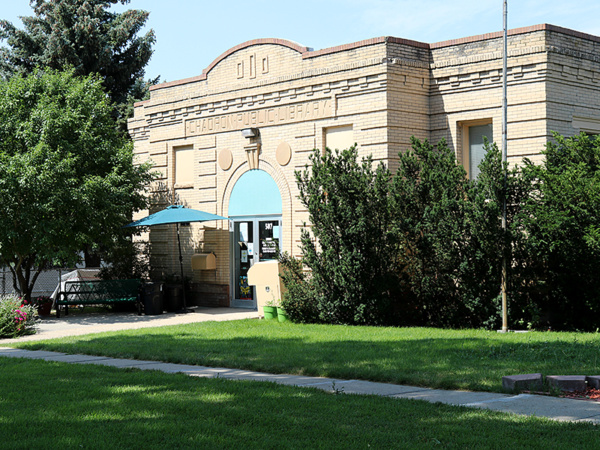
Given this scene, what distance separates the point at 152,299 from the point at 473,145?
948 cm

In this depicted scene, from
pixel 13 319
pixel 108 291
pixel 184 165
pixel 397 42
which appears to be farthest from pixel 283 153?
Result: pixel 13 319

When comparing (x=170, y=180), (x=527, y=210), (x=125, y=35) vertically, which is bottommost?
(x=527, y=210)

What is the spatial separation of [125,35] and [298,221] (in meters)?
20.0

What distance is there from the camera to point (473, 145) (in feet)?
58.0

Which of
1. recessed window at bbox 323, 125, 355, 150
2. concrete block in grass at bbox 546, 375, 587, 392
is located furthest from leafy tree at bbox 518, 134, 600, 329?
concrete block in grass at bbox 546, 375, 587, 392

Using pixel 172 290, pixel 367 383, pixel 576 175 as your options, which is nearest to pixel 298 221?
pixel 172 290

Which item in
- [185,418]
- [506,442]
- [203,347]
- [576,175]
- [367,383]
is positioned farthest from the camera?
[576,175]

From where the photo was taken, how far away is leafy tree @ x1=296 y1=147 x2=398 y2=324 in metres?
15.4

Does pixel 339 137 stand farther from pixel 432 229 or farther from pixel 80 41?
pixel 80 41

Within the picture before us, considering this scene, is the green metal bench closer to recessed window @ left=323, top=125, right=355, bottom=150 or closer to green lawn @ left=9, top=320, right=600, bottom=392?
green lawn @ left=9, top=320, right=600, bottom=392

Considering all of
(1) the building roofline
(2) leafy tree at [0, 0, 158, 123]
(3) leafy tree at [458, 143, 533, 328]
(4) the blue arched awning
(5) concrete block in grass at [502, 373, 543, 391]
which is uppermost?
(2) leafy tree at [0, 0, 158, 123]

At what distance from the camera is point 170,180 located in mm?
23062

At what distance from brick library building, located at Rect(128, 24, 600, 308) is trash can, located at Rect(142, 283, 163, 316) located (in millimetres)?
1902

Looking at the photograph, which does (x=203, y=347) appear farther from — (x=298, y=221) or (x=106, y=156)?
(x=106, y=156)
